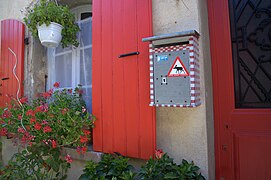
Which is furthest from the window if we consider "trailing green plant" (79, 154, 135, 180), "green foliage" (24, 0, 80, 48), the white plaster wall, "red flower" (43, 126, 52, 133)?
the white plaster wall

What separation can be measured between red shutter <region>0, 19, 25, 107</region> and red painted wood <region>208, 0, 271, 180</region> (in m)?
3.08

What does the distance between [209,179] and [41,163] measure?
74.1 inches

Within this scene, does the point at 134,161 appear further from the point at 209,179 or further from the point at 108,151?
the point at 209,179

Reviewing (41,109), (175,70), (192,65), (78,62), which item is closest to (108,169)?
(41,109)

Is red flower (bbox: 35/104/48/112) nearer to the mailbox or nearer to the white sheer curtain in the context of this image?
the white sheer curtain

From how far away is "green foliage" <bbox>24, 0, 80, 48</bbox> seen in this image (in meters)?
2.61

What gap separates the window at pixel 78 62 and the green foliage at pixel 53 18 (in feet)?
0.69

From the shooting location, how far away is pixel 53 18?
264 cm

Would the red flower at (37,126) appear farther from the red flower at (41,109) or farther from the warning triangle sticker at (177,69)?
the warning triangle sticker at (177,69)

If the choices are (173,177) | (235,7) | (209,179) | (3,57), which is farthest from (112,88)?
(3,57)

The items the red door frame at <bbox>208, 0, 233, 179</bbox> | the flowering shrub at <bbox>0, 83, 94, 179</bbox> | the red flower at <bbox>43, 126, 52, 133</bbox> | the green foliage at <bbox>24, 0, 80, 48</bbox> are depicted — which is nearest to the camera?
the red door frame at <bbox>208, 0, 233, 179</bbox>

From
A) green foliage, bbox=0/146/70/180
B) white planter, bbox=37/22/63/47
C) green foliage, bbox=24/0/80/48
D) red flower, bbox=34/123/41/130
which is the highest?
green foliage, bbox=24/0/80/48

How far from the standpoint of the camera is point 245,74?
70.8 inches

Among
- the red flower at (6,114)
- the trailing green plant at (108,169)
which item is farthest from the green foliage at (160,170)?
the red flower at (6,114)
